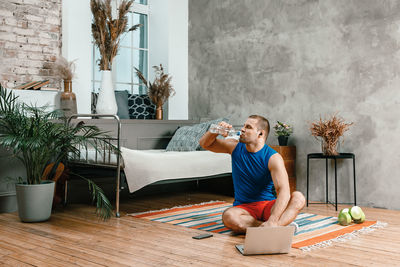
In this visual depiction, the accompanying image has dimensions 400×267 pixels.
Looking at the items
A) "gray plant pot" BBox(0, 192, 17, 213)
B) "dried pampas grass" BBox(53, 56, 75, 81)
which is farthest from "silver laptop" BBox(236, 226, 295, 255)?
"dried pampas grass" BBox(53, 56, 75, 81)

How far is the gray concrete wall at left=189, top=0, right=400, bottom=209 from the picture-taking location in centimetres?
411

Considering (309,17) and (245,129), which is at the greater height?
(309,17)

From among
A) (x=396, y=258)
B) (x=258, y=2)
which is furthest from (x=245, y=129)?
(x=258, y=2)

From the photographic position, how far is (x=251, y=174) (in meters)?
3.00

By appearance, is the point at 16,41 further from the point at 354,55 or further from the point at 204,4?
the point at 354,55

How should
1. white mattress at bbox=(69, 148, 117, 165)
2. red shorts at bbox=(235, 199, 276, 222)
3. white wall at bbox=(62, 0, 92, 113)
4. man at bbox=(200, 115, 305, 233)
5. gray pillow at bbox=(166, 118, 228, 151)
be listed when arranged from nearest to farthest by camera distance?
man at bbox=(200, 115, 305, 233)
red shorts at bbox=(235, 199, 276, 222)
white mattress at bbox=(69, 148, 117, 165)
gray pillow at bbox=(166, 118, 228, 151)
white wall at bbox=(62, 0, 92, 113)

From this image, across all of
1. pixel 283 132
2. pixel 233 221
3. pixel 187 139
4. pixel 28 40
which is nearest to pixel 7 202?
pixel 28 40

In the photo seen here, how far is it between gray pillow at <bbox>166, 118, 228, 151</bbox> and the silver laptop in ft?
7.17

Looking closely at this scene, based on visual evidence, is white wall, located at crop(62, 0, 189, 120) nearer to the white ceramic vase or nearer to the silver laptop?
the white ceramic vase

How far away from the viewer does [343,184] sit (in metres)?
4.39

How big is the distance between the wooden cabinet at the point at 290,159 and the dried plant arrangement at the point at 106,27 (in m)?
2.06

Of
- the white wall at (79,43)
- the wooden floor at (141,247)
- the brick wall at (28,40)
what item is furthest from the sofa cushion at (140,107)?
the wooden floor at (141,247)

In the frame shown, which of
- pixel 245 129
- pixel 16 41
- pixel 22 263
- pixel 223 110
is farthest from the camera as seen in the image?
pixel 223 110

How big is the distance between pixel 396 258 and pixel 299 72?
8.53ft
